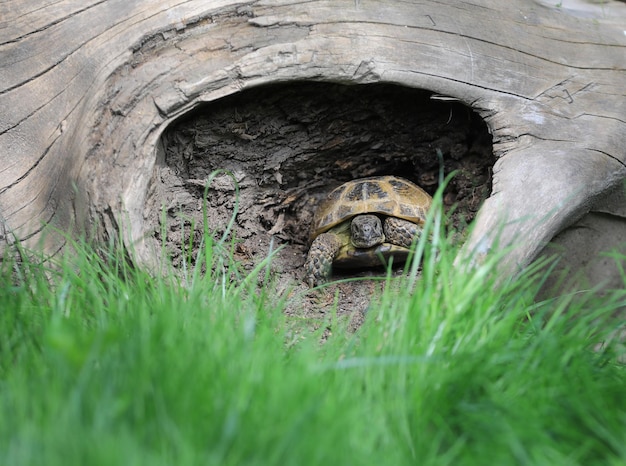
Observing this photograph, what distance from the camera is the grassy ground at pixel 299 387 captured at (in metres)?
1.69

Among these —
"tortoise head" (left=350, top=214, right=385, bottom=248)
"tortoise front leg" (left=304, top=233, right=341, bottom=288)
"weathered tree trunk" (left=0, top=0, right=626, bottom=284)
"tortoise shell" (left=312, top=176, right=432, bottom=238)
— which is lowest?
"tortoise front leg" (left=304, top=233, right=341, bottom=288)

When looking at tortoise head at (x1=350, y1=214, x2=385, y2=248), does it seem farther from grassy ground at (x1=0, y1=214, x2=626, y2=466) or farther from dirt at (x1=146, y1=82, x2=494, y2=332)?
grassy ground at (x1=0, y1=214, x2=626, y2=466)

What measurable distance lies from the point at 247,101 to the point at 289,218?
3.51 ft

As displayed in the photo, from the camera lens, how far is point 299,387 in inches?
73.7

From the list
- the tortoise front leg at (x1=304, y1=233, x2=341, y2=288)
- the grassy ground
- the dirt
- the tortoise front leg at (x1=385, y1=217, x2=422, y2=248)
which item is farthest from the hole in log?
the grassy ground

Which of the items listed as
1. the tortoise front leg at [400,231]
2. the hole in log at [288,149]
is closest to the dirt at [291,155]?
the hole in log at [288,149]

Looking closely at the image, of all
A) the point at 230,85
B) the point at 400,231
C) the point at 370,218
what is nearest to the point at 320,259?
the point at 370,218

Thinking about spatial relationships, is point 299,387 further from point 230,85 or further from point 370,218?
→ point 370,218

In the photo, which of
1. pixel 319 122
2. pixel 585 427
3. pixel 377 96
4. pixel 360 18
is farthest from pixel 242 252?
pixel 585 427

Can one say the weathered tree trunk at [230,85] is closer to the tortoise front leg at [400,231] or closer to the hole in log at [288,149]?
the hole in log at [288,149]

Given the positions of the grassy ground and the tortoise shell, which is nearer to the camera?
the grassy ground

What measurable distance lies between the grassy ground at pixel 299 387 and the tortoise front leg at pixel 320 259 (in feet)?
5.29

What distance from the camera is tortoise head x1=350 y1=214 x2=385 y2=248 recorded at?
178 inches

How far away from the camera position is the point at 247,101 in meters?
3.85
